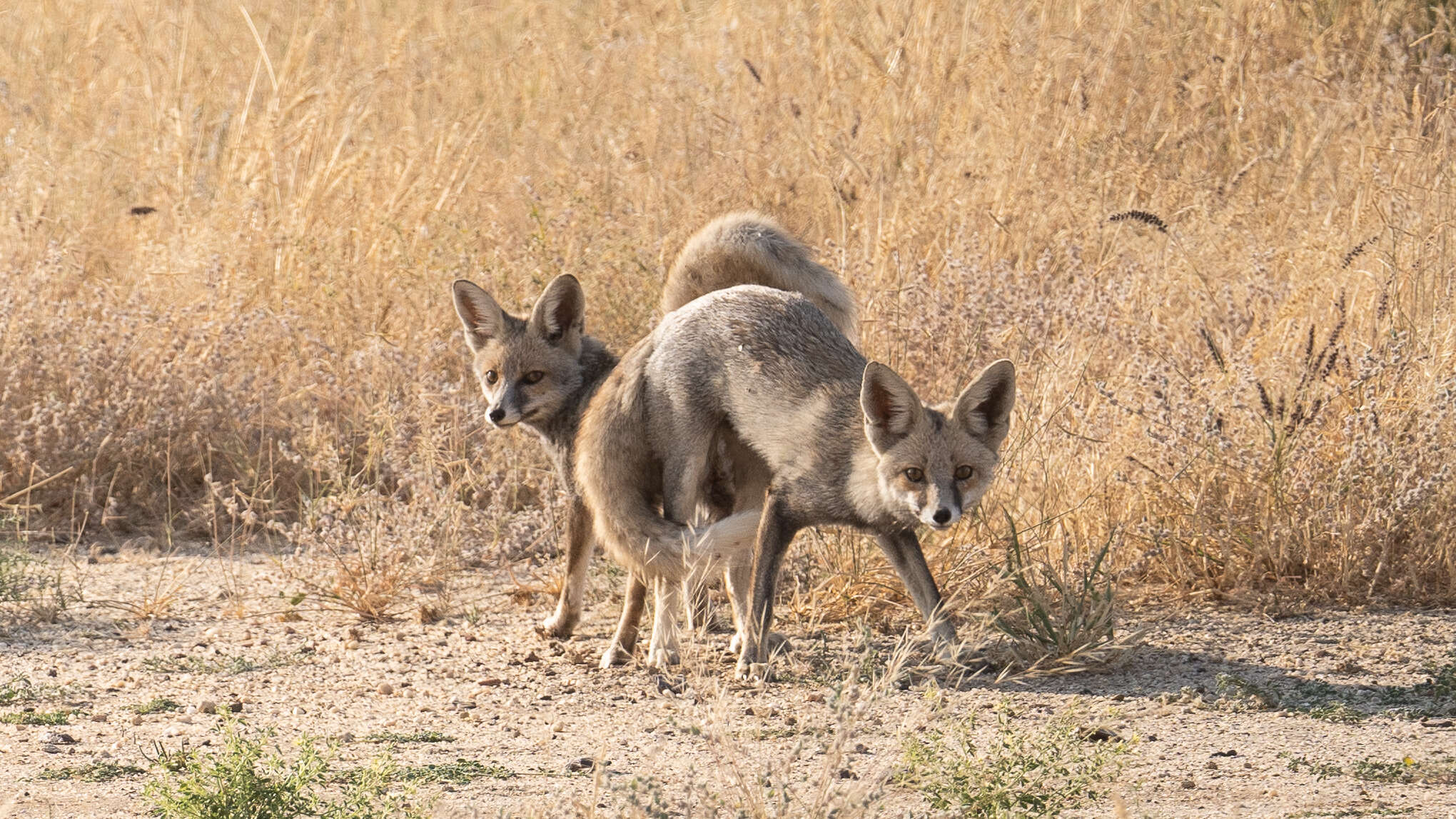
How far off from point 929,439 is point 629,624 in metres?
1.42

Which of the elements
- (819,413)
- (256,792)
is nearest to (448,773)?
(256,792)

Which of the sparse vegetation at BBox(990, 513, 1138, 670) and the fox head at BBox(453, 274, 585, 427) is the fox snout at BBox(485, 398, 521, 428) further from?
the sparse vegetation at BBox(990, 513, 1138, 670)

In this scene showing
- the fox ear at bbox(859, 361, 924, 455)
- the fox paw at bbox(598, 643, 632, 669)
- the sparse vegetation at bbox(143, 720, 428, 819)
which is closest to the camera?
the sparse vegetation at bbox(143, 720, 428, 819)

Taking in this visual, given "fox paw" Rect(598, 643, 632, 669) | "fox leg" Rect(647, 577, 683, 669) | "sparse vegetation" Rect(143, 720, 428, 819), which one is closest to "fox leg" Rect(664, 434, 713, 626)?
"fox leg" Rect(647, 577, 683, 669)

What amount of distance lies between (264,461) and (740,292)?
2.99m

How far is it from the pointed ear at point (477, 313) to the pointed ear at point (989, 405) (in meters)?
1.86

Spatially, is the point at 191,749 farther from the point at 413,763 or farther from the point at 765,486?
the point at 765,486

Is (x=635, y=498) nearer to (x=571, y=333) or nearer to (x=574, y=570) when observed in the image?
(x=574, y=570)

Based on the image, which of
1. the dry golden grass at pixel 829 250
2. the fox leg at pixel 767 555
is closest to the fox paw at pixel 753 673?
the fox leg at pixel 767 555

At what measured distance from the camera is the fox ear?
4473 mm

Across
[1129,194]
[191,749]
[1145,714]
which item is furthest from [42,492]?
[1129,194]

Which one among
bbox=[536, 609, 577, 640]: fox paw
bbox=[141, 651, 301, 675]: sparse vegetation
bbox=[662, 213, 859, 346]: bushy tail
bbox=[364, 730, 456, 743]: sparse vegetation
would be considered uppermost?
bbox=[662, 213, 859, 346]: bushy tail

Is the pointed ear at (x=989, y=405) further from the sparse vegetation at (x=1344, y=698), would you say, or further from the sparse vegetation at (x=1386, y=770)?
the sparse vegetation at (x=1386, y=770)

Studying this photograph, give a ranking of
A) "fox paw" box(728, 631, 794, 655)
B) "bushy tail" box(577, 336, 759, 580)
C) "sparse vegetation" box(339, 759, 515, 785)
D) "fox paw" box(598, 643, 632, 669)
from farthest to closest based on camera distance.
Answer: "fox paw" box(598, 643, 632, 669) → "fox paw" box(728, 631, 794, 655) → "bushy tail" box(577, 336, 759, 580) → "sparse vegetation" box(339, 759, 515, 785)
